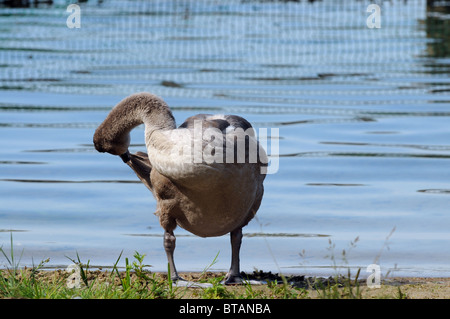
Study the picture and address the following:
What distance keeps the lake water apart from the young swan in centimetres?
34

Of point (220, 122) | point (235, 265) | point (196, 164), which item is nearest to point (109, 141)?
point (220, 122)

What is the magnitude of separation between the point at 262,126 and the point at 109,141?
7.10 meters

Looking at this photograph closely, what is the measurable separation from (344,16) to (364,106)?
16.2 meters

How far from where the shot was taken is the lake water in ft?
26.6

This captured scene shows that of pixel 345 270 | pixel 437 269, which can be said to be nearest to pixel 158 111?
pixel 345 270

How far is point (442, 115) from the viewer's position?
47.4ft

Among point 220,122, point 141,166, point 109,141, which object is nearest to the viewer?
point 220,122

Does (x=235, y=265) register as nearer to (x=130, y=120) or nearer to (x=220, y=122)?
(x=220, y=122)

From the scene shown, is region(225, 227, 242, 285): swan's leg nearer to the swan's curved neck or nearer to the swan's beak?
the swan's beak

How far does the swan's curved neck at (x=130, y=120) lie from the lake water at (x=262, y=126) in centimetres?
102

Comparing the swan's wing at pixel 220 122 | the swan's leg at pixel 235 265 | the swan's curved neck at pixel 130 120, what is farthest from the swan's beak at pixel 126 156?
the swan's leg at pixel 235 265

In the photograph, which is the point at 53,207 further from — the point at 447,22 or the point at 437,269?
the point at 447,22

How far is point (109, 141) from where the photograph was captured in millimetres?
6328

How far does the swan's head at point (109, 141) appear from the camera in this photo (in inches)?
248
